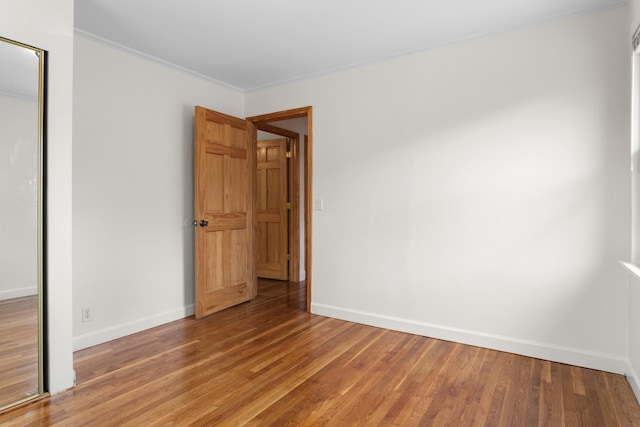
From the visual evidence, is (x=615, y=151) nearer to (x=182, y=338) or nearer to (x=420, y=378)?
(x=420, y=378)

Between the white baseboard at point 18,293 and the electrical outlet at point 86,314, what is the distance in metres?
0.89

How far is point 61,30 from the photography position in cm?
222

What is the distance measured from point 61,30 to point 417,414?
306cm

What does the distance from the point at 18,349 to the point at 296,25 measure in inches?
110

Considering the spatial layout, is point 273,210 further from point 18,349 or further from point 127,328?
point 18,349

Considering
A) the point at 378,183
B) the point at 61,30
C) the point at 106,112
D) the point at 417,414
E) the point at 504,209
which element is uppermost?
the point at 61,30

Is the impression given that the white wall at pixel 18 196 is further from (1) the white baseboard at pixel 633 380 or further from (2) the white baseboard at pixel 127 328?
(1) the white baseboard at pixel 633 380

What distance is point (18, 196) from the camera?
2.07 metres

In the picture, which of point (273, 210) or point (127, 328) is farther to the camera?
point (273, 210)

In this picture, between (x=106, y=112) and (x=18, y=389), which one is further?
(x=106, y=112)

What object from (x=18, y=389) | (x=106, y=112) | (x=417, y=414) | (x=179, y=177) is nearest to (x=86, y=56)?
(x=106, y=112)

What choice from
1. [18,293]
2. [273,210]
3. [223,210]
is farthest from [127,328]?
[273,210]

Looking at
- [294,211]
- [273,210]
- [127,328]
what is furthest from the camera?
[273,210]

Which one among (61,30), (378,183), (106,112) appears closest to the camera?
(61,30)
